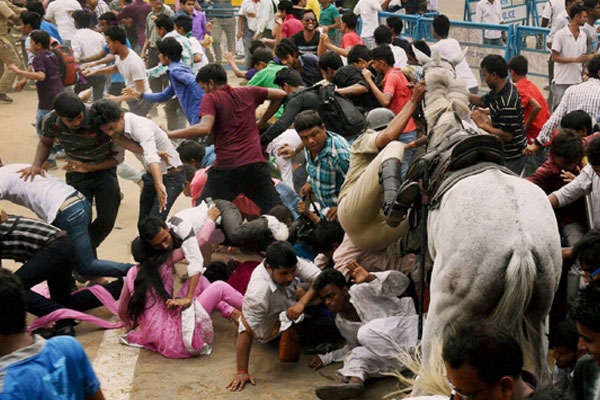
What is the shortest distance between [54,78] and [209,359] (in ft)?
15.5

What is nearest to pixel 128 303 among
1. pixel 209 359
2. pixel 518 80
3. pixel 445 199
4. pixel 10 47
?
pixel 209 359

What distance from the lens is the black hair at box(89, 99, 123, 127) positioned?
6.11 m

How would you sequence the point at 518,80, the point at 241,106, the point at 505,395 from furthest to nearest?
the point at 518,80
the point at 241,106
the point at 505,395

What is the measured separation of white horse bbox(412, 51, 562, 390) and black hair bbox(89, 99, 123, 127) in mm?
2941

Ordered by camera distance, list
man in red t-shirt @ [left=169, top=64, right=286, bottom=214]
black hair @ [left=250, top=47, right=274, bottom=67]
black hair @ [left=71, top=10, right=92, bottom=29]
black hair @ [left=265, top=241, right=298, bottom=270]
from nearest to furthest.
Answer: black hair @ [left=265, top=241, right=298, bottom=270] → man in red t-shirt @ [left=169, top=64, right=286, bottom=214] → black hair @ [left=250, top=47, right=274, bottom=67] → black hair @ [left=71, top=10, right=92, bottom=29]

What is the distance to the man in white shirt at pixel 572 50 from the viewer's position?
9.37m

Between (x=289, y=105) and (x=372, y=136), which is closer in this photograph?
(x=372, y=136)

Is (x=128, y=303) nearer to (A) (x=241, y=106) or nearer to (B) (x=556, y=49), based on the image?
(A) (x=241, y=106)

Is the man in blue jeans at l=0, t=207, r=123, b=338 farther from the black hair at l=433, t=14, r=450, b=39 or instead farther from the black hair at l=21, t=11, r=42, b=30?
the black hair at l=21, t=11, r=42, b=30

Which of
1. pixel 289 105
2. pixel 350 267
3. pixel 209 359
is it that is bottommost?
pixel 209 359

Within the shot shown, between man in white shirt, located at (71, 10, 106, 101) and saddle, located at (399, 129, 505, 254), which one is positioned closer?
saddle, located at (399, 129, 505, 254)

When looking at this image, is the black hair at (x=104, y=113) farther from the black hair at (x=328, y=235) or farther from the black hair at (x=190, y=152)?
the black hair at (x=328, y=235)

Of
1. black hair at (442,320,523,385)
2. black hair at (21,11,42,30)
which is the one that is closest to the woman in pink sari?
black hair at (442,320,523,385)

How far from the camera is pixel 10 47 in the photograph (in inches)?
468
